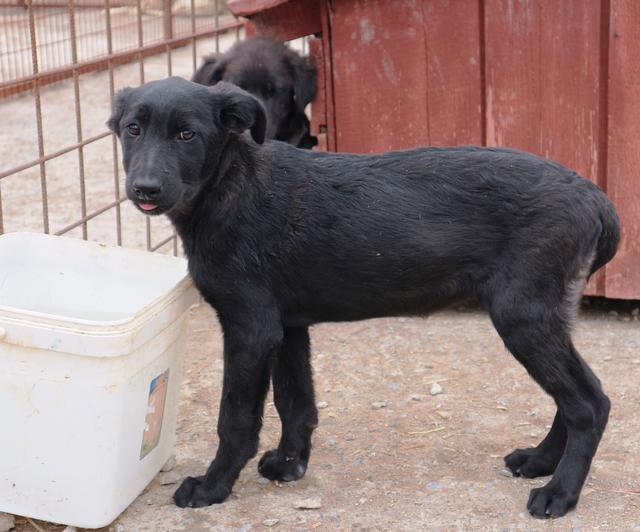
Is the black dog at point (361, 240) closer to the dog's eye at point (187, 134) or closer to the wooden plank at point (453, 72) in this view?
the dog's eye at point (187, 134)

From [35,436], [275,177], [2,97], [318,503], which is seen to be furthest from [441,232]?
[2,97]

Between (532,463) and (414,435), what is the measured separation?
0.51m

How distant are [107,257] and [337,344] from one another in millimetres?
1520

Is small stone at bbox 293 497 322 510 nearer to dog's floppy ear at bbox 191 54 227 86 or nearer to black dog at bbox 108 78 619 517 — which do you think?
black dog at bbox 108 78 619 517

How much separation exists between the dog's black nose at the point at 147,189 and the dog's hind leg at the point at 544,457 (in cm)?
158

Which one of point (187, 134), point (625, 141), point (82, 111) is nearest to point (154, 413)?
point (187, 134)

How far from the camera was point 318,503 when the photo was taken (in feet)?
11.4

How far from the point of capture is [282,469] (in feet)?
11.9

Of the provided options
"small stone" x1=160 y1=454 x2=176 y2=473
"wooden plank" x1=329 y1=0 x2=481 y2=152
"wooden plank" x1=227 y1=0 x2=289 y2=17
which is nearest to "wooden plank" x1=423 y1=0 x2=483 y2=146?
"wooden plank" x1=329 y1=0 x2=481 y2=152

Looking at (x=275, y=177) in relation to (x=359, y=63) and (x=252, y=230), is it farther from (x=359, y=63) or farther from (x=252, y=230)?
(x=359, y=63)

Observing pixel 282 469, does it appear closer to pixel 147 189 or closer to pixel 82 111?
pixel 147 189

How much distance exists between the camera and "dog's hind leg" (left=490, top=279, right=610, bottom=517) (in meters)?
3.25

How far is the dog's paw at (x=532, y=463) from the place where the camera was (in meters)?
3.61

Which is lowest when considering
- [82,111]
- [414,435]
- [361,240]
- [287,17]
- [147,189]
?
[414,435]
